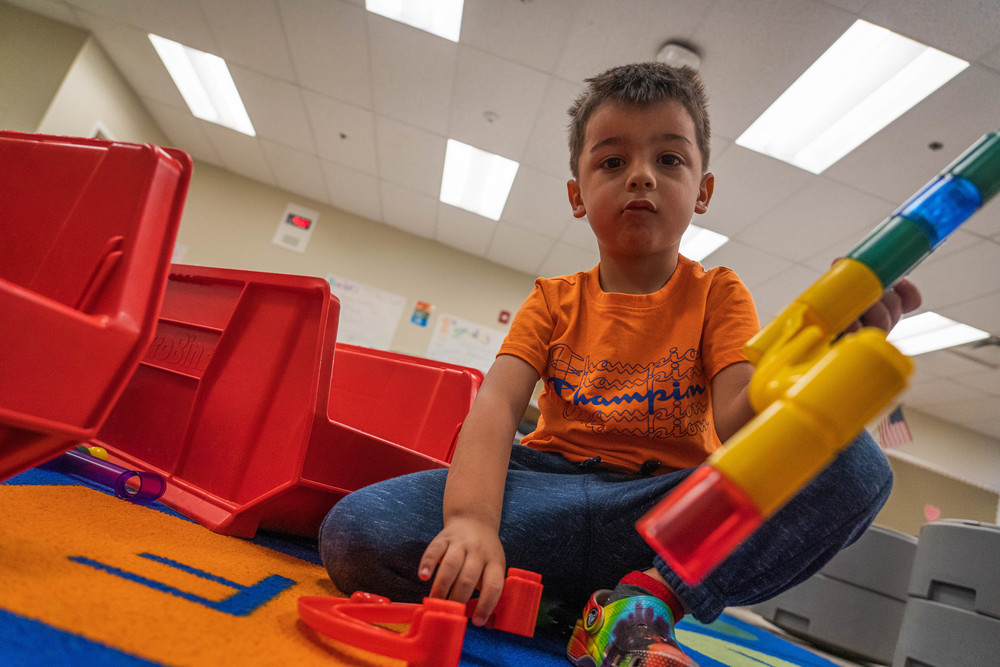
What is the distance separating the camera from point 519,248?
166 inches

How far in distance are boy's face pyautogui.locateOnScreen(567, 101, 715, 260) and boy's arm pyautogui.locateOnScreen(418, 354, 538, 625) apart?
23 centimetres

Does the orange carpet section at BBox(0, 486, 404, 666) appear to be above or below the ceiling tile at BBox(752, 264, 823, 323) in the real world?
below

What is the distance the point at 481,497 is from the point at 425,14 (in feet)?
7.61

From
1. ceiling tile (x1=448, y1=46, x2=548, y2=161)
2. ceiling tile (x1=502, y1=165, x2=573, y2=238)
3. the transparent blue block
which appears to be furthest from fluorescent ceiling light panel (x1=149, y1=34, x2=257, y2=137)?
the transparent blue block

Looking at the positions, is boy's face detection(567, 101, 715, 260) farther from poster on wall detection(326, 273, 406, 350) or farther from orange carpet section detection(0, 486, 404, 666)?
poster on wall detection(326, 273, 406, 350)

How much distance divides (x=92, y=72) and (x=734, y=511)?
4138mm

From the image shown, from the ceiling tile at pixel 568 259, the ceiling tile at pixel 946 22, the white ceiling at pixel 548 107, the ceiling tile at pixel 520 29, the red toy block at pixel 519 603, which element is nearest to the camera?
the red toy block at pixel 519 603

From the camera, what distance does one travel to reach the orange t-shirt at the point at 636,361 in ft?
2.27

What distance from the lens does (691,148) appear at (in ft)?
2.54

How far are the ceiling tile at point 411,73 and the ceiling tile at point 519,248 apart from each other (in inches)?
44.2

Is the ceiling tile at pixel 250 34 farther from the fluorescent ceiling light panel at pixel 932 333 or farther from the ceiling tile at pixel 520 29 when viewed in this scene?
the fluorescent ceiling light panel at pixel 932 333

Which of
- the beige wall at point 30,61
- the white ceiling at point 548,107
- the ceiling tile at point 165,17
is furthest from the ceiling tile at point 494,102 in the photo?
the beige wall at point 30,61

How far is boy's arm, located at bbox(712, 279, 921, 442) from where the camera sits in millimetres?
404

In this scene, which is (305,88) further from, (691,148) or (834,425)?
(834,425)
